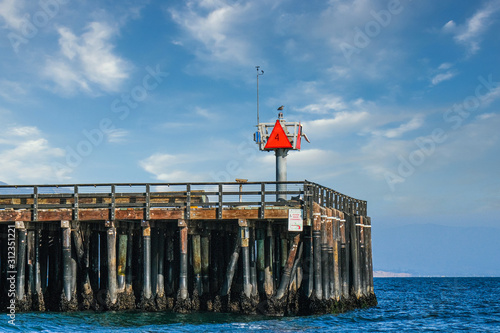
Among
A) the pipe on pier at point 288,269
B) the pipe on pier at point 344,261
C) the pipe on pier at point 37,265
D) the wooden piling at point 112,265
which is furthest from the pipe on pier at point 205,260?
the pipe on pier at point 37,265

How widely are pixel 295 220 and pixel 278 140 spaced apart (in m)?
6.88

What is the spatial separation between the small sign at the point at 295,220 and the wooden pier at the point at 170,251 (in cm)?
6

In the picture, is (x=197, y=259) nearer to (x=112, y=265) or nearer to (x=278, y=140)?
(x=112, y=265)

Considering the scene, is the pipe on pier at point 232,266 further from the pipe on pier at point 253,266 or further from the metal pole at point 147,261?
the metal pole at point 147,261

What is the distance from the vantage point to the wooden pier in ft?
76.2

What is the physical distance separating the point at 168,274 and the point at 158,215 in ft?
10.4

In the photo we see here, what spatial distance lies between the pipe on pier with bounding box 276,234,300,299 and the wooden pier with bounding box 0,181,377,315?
45mm

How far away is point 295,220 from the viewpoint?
2275cm

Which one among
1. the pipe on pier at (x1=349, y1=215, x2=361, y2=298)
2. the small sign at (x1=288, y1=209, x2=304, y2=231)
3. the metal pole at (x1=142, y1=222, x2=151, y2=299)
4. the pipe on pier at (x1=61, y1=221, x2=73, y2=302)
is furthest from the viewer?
the pipe on pier at (x1=349, y1=215, x2=361, y2=298)

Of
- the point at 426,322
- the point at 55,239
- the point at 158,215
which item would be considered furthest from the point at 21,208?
the point at 426,322

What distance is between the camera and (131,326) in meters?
21.0

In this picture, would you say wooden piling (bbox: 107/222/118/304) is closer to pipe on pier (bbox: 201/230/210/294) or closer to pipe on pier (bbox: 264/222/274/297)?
pipe on pier (bbox: 201/230/210/294)

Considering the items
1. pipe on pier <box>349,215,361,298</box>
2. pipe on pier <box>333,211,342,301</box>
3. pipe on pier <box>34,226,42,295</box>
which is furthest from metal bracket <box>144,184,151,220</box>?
pipe on pier <box>349,215,361,298</box>

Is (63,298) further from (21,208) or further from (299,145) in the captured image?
(299,145)
